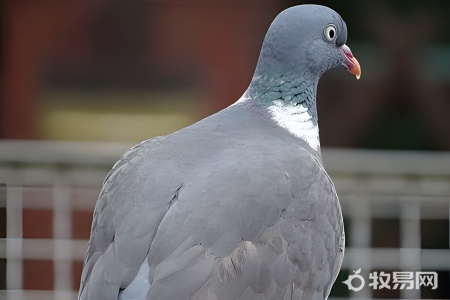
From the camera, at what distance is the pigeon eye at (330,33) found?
8.55 ft

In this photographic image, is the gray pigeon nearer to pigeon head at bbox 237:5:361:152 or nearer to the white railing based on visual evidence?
pigeon head at bbox 237:5:361:152

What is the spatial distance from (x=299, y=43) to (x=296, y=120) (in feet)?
0.53

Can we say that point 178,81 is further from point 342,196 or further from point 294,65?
point 294,65

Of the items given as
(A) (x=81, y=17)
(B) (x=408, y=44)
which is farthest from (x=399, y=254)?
(A) (x=81, y=17)

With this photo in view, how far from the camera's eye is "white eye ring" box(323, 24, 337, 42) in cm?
260

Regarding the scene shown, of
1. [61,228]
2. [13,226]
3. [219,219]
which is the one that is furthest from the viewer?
[61,228]

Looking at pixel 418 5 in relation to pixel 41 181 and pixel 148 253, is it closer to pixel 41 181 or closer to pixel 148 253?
pixel 41 181

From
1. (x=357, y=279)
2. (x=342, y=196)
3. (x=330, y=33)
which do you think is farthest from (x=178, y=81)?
(x=330, y=33)

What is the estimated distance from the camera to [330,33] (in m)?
2.62

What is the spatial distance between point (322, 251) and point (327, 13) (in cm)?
56

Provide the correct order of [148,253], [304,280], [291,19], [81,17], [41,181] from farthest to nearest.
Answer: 1. [81,17]
2. [41,181]
3. [291,19]
4. [304,280]
5. [148,253]

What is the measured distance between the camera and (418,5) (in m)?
4.54

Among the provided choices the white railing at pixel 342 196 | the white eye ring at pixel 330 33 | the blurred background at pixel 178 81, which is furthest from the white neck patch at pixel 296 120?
the blurred background at pixel 178 81

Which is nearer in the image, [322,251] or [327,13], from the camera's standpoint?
[322,251]
